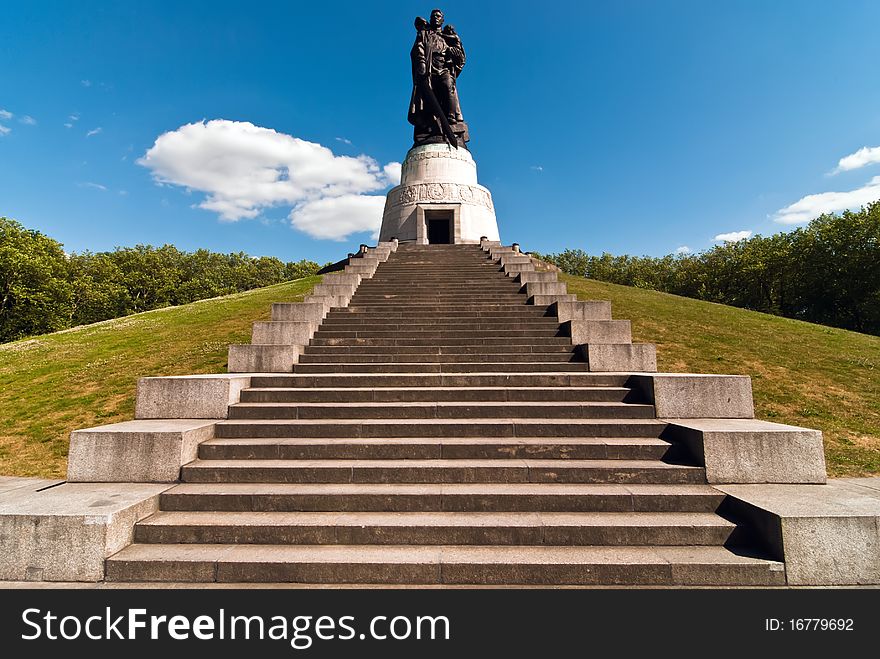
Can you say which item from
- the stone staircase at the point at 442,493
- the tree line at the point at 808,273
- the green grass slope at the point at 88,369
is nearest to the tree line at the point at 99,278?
the green grass slope at the point at 88,369

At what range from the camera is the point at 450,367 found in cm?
855

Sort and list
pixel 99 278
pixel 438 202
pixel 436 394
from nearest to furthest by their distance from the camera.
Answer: pixel 436 394 → pixel 438 202 → pixel 99 278

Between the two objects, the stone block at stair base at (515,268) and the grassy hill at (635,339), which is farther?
the stone block at stair base at (515,268)

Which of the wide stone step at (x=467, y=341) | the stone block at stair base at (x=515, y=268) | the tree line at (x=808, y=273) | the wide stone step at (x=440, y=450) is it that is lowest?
the wide stone step at (x=440, y=450)

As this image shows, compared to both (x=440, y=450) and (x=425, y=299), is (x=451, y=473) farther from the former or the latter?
(x=425, y=299)

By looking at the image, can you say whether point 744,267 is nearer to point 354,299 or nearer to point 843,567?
point 354,299

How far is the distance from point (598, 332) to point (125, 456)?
873 cm

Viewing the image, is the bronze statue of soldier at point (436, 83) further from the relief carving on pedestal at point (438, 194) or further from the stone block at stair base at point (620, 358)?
the stone block at stair base at point (620, 358)

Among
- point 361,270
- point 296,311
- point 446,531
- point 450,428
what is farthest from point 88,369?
point 446,531

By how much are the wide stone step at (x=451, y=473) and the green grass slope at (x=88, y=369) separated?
470 centimetres

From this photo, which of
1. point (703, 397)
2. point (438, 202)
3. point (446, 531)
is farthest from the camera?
point (438, 202)

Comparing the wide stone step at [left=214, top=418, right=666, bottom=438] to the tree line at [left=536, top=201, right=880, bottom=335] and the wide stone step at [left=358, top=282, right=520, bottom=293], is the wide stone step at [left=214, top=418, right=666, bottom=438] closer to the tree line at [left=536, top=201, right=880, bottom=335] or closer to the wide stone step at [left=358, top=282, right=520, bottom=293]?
the wide stone step at [left=358, top=282, right=520, bottom=293]

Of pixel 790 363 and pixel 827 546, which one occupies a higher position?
pixel 790 363

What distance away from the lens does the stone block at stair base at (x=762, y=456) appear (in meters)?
5.17
